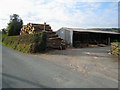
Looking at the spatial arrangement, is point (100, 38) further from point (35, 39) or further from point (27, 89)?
point (27, 89)

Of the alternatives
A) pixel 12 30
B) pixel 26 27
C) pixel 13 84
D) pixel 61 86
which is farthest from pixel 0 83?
pixel 12 30

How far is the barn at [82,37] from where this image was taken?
50.3ft

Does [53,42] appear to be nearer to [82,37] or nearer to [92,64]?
[92,64]

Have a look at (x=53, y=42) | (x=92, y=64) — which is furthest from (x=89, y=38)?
(x=92, y=64)

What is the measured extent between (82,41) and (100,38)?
5081mm

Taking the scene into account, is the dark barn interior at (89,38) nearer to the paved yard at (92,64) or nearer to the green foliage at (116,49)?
the green foliage at (116,49)

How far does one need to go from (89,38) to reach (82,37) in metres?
1.90

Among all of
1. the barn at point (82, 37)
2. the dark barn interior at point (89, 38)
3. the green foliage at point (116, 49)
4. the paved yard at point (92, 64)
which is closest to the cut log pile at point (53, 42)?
the paved yard at point (92, 64)

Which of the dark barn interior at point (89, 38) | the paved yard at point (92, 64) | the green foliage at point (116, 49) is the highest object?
the dark barn interior at point (89, 38)

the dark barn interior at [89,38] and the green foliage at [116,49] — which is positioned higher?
the dark barn interior at [89,38]

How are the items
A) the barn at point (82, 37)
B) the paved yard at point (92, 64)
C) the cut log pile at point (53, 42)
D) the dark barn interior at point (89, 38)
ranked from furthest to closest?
the dark barn interior at point (89, 38), the barn at point (82, 37), the cut log pile at point (53, 42), the paved yard at point (92, 64)

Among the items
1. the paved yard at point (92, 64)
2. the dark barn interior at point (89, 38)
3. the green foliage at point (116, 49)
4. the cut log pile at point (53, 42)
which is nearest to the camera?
the paved yard at point (92, 64)

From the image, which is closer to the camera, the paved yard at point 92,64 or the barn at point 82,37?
the paved yard at point 92,64

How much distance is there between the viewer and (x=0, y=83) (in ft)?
10.0
